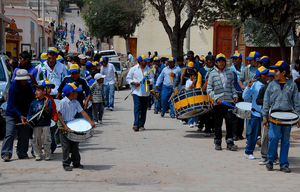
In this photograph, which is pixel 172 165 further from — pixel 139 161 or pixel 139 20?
pixel 139 20

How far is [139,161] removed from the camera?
24.7ft

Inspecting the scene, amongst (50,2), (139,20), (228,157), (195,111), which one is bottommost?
(228,157)

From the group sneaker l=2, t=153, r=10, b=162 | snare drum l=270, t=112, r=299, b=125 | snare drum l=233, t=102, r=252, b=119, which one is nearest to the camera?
snare drum l=270, t=112, r=299, b=125

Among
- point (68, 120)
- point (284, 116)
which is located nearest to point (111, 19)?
point (68, 120)

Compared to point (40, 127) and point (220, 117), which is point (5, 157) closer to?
point (40, 127)

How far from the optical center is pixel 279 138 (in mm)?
6727

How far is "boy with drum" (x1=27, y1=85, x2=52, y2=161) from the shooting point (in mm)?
7496

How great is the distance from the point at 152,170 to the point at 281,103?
7.90 feet

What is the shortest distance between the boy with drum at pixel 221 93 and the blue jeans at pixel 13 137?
3.85 metres

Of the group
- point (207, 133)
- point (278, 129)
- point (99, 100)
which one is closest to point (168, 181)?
point (278, 129)

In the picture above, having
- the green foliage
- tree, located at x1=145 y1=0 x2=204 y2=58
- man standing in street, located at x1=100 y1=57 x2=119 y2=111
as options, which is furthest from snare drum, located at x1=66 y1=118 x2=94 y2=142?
the green foliage

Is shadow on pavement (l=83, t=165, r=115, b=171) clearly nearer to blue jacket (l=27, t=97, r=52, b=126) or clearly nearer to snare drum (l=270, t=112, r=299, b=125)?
blue jacket (l=27, t=97, r=52, b=126)

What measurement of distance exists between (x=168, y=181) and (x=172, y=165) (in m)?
1.07

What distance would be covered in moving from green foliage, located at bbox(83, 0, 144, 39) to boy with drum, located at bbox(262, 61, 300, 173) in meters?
36.0
